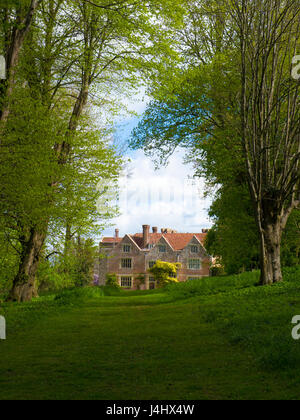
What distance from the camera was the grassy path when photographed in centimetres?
571

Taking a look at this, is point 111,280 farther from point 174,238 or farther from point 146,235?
point 174,238

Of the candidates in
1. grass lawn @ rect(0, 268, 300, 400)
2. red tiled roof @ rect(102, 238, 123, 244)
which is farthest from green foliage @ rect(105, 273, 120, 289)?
grass lawn @ rect(0, 268, 300, 400)

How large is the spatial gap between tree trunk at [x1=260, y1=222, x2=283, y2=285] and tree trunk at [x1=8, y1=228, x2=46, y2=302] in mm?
9598

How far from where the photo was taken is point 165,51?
17.5 m

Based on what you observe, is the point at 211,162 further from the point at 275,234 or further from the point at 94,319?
the point at 94,319

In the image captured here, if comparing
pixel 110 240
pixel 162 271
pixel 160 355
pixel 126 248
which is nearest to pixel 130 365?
pixel 160 355

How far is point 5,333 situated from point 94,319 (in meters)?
3.33

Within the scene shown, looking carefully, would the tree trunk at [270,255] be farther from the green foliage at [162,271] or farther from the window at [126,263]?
the window at [126,263]

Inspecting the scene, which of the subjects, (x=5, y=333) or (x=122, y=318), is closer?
(x=5, y=333)

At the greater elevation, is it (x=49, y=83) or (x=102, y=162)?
(x=49, y=83)

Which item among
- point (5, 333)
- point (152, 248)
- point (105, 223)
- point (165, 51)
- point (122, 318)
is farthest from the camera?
point (152, 248)

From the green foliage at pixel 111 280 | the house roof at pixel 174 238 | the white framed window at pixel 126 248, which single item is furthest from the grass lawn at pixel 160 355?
the white framed window at pixel 126 248

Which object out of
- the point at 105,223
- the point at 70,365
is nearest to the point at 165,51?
the point at 105,223

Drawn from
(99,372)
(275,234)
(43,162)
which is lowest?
(99,372)
